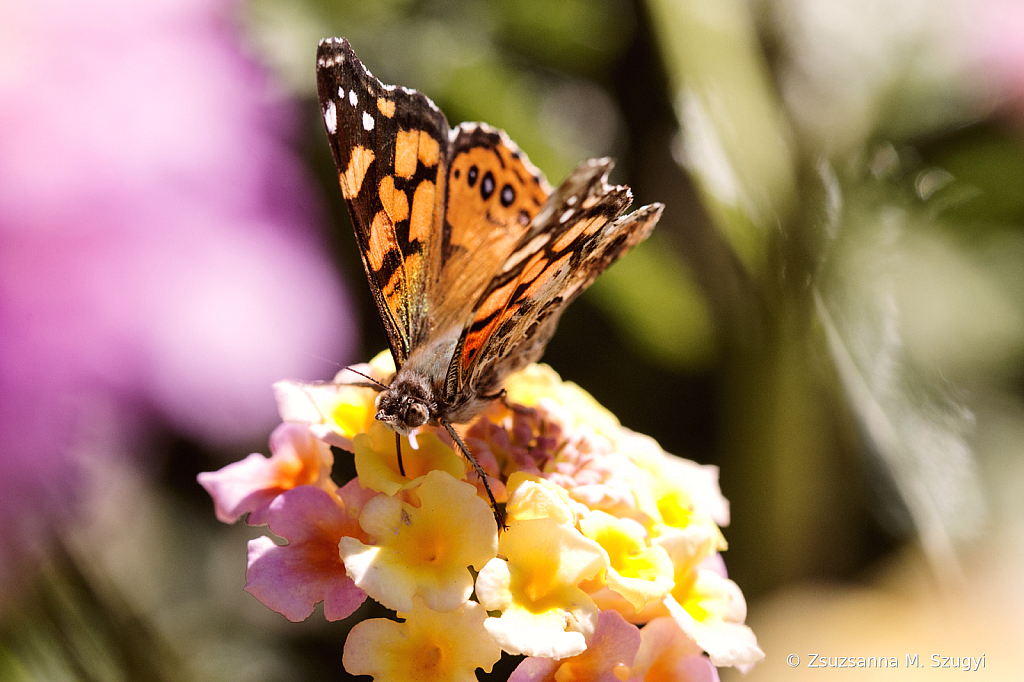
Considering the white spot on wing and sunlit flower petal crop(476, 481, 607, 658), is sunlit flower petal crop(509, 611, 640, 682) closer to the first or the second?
sunlit flower petal crop(476, 481, 607, 658)

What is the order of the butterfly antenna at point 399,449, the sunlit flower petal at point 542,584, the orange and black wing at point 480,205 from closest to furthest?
the sunlit flower petal at point 542,584 < the butterfly antenna at point 399,449 < the orange and black wing at point 480,205

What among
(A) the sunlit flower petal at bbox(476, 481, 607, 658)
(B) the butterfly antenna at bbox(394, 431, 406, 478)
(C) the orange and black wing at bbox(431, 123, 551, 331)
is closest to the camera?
(A) the sunlit flower petal at bbox(476, 481, 607, 658)

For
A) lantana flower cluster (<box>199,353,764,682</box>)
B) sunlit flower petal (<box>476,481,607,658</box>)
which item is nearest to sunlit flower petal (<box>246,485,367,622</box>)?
lantana flower cluster (<box>199,353,764,682</box>)

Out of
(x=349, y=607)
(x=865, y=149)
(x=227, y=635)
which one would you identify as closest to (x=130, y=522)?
(x=227, y=635)

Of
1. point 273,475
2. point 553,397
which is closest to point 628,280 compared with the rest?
point 553,397

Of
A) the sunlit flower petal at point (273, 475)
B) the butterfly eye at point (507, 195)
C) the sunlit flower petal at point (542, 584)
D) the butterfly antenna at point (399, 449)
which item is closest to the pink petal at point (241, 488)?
the sunlit flower petal at point (273, 475)

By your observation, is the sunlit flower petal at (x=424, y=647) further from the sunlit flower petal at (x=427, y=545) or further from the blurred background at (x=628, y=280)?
the blurred background at (x=628, y=280)
